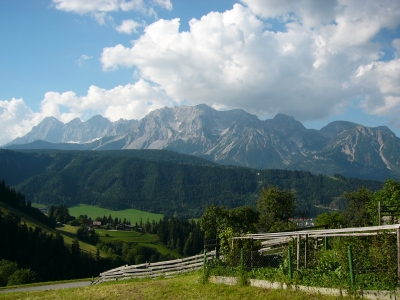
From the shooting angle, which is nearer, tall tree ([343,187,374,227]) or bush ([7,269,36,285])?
bush ([7,269,36,285])

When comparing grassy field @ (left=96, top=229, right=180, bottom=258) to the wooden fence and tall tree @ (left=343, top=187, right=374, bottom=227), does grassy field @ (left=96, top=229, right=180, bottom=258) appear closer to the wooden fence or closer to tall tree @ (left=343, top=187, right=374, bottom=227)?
tall tree @ (left=343, top=187, right=374, bottom=227)

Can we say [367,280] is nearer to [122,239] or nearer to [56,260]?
[56,260]

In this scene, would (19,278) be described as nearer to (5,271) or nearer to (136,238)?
(5,271)

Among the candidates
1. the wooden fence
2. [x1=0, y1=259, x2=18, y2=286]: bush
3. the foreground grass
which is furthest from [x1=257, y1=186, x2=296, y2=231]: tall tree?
[x1=0, y1=259, x2=18, y2=286]: bush

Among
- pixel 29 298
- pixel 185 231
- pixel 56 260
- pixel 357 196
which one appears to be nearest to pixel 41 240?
pixel 56 260

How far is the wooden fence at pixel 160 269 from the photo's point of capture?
1076 inches

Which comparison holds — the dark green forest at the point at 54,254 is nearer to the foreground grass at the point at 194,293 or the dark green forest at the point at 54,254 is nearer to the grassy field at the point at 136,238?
the grassy field at the point at 136,238

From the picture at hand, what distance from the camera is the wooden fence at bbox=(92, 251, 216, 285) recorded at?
2733 centimetres

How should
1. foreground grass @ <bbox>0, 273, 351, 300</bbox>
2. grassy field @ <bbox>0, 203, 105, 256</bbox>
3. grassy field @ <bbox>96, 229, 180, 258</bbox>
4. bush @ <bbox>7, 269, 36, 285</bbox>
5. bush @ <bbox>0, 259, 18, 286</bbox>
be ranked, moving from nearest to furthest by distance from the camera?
foreground grass @ <bbox>0, 273, 351, 300</bbox> → bush @ <bbox>7, 269, 36, 285</bbox> → bush @ <bbox>0, 259, 18, 286</bbox> → grassy field @ <bbox>0, 203, 105, 256</bbox> → grassy field @ <bbox>96, 229, 180, 258</bbox>

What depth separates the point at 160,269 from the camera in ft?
96.5

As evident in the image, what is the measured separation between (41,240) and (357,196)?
3955 inches

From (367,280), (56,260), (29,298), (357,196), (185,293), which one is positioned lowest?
(56,260)

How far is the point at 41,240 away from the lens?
387 ft

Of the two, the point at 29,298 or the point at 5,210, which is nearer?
the point at 29,298
